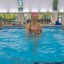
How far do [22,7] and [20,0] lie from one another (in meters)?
1.59

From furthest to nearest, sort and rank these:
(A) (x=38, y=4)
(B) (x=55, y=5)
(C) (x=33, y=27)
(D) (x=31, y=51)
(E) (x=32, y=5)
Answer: (B) (x=55, y=5) → (E) (x=32, y=5) → (A) (x=38, y=4) → (C) (x=33, y=27) → (D) (x=31, y=51)

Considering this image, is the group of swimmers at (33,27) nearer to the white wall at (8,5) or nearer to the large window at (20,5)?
the large window at (20,5)

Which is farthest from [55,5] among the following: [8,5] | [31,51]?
[31,51]

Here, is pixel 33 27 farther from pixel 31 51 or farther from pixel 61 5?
pixel 61 5

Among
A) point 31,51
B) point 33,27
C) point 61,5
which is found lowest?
point 31,51

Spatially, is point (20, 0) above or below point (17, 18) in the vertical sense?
above

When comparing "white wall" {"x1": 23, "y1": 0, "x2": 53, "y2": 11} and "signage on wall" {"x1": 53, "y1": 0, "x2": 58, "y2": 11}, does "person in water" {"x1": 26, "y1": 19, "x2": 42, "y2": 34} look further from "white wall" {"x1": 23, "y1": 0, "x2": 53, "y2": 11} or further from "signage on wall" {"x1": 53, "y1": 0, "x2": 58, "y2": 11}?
"signage on wall" {"x1": 53, "y1": 0, "x2": 58, "y2": 11}

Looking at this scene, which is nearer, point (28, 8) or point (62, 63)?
point (62, 63)

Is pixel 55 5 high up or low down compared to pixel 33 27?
up

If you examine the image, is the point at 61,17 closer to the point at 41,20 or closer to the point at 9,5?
the point at 41,20

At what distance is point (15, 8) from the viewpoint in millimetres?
17969

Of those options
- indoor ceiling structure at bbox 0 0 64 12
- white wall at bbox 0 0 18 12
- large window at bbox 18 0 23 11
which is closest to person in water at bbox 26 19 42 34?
indoor ceiling structure at bbox 0 0 64 12

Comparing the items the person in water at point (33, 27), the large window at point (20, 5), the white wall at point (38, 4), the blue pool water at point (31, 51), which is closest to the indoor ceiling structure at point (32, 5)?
the white wall at point (38, 4)

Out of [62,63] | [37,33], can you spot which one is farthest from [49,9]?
[62,63]
